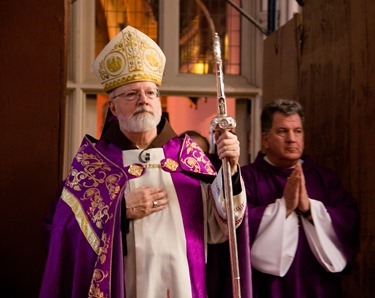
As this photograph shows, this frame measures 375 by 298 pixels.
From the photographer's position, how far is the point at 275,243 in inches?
144

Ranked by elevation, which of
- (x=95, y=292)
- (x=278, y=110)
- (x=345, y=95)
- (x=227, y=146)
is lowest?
(x=95, y=292)

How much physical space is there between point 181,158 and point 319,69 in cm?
140

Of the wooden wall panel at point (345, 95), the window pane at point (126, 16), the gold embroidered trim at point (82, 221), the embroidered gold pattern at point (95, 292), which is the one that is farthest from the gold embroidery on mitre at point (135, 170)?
the window pane at point (126, 16)

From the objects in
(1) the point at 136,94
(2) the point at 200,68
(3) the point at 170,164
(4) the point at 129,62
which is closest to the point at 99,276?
(3) the point at 170,164

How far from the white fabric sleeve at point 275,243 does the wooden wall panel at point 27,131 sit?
1.08 metres

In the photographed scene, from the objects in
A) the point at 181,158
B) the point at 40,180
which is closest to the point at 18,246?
the point at 40,180

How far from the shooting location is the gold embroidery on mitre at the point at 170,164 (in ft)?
11.4

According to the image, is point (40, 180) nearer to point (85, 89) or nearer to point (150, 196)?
point (150, 196)

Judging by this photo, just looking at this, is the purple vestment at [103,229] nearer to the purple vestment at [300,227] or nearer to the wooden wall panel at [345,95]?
the purple vestment at [300,227]

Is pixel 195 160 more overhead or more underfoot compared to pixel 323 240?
more overhead

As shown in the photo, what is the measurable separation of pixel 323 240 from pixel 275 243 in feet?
0.75

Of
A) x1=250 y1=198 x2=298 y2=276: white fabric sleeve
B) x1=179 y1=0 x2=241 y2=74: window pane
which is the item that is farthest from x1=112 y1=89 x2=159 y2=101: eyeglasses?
x1=179 y1=0 x2=241 y2=74: window pane

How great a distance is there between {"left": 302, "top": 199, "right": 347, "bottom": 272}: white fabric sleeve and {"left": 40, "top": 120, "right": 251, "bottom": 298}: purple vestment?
17.8 inches

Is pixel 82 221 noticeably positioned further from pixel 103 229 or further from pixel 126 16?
pixel 126 16
